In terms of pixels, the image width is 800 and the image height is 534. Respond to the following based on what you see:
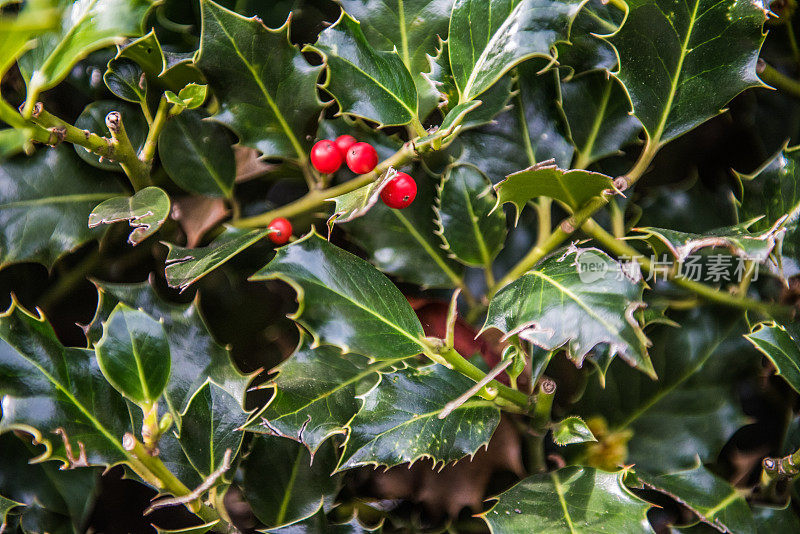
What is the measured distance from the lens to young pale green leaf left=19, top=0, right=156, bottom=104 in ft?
1.98

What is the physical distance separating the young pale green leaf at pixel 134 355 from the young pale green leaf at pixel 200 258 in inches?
2.2

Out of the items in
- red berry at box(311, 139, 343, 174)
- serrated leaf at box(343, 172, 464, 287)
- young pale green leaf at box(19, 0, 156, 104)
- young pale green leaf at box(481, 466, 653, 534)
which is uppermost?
young pale green leaf at box(19, 0, 156, 104)

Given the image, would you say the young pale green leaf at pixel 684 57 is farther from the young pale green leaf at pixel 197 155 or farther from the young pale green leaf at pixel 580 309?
the young pale green leaf at pixel 197 155

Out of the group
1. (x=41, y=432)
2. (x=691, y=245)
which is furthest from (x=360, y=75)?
(x=41, y=432)

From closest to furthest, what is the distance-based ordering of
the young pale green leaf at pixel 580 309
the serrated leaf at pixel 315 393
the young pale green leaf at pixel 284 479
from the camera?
the young pale green leaf at pixel 580 309 < the serrated leaf at pixel 315 393 < the young pale green leaf at pixel 284 479

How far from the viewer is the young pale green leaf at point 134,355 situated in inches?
26.0

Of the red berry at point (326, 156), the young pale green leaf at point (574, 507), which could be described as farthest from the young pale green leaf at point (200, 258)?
the young pale green leaf at point (574, 507)

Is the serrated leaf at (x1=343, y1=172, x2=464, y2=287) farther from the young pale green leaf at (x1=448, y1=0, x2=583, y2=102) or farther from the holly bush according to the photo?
the young pale green leaf at (x1=448, y1=0, x2=583, y2=102)

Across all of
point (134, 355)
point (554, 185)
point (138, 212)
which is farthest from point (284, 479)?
point (554, 185)

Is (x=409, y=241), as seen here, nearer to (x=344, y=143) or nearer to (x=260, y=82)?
(x=344, y=143)

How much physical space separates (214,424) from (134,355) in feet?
0.46

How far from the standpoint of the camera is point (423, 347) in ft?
2.27

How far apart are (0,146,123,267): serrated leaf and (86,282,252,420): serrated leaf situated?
8 cm

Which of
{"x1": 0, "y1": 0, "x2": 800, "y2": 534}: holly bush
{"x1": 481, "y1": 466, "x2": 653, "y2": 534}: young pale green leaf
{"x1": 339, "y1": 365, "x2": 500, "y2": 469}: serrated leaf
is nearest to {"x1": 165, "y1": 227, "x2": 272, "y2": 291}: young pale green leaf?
{"x1": 0, "y1": 0, "x2": 800, "y2": 534}: holly bush
